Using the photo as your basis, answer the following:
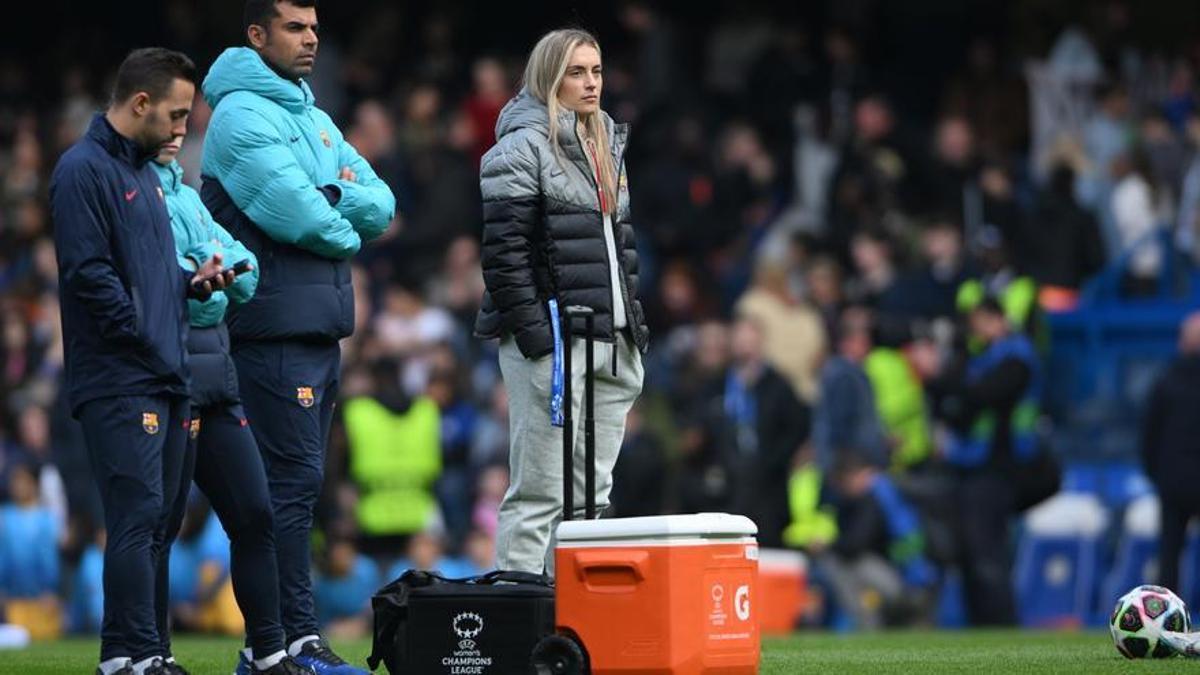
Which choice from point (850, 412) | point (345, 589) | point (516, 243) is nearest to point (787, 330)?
point (850, 412)

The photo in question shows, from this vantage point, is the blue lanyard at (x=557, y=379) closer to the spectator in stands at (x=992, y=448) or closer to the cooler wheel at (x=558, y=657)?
the cooler wheel at (x=558, y=657)

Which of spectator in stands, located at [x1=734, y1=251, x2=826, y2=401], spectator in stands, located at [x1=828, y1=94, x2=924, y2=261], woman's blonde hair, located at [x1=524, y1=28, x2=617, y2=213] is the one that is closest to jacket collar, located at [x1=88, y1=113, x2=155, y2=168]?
woman's blonde hair, located at [x1=524, y1=28, x2=617, y2=213]

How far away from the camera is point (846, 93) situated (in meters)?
22.3

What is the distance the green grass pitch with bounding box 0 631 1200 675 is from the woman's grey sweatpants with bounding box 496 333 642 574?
86cm

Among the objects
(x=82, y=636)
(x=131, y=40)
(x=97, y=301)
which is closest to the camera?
(x=97, y=301)

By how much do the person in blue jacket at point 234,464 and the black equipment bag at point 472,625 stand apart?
0.41m

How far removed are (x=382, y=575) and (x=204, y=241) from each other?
927 cm

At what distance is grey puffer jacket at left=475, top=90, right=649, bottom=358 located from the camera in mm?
9891

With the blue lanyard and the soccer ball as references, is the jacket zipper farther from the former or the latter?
the soccer ball

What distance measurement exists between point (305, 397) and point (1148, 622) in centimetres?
372

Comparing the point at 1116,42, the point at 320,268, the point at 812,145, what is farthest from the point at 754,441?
the point at 320,268

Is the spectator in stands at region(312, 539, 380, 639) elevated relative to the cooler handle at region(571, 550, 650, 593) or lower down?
lower down

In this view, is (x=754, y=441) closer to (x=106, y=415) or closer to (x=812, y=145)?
(x=812, y=145)

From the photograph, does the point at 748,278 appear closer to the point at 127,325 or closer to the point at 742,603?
the point at 742,603
